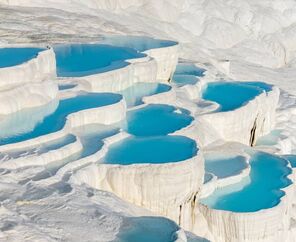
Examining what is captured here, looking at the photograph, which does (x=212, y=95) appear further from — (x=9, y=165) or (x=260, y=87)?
(x=9, y=165)

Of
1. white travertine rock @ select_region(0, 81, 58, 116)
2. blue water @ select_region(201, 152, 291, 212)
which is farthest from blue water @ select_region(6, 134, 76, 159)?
blue water @ select_region(201, 152, 291, 212)

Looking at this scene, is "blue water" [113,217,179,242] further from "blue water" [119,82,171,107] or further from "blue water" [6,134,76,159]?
"blue water" [119,82,171,107]

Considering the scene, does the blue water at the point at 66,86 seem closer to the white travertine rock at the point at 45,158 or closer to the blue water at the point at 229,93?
the white travertine rock at the point at 45,158

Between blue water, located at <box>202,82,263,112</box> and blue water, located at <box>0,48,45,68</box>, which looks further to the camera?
blue water, located at <box>202,82,263,112</box>

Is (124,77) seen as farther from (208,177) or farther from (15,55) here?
(208,177)

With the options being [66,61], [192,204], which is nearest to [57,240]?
[192,204]
